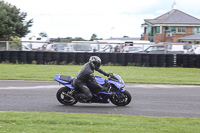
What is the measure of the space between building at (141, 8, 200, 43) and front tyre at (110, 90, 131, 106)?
54039 millimetres

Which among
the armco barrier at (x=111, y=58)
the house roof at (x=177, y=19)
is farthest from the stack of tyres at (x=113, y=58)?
the house roof at (x=177, y=19)

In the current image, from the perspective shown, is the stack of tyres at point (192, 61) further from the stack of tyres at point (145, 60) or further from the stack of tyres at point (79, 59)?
the stack of tyres at point (79, 59)

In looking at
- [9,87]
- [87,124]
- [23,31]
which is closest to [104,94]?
[87,124]

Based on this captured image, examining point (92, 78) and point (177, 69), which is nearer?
point (92, 78)

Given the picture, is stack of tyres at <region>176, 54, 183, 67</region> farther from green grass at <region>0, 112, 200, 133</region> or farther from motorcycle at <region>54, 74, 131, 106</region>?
green grass at <region>0, 112, 200, 133</region>

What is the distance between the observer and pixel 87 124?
7754mm

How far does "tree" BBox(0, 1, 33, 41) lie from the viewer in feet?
160

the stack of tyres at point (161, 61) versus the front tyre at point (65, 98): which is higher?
the stack of tyres at point (161, 61)

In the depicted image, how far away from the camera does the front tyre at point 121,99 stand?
1070 centimetres

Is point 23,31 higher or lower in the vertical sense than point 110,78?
higher

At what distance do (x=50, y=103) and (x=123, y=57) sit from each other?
15.5 metres

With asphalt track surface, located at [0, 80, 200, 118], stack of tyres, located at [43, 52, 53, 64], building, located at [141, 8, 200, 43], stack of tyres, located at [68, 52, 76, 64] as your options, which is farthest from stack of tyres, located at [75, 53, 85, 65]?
building, located at [141, 8, 200, 43]

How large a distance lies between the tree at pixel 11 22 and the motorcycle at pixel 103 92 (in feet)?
129

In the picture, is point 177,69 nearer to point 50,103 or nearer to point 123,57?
point 123,57
